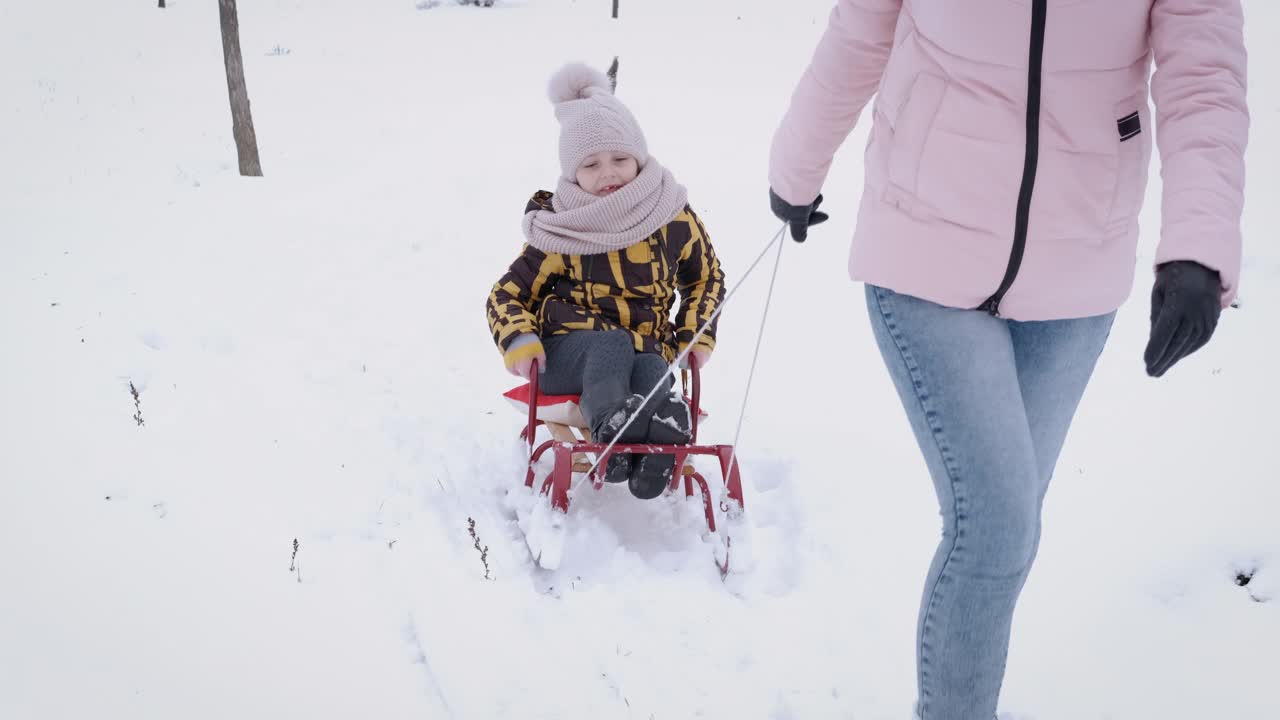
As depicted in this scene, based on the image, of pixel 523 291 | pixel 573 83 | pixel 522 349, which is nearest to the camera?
pixel 522 349

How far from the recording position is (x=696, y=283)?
3.88 meters

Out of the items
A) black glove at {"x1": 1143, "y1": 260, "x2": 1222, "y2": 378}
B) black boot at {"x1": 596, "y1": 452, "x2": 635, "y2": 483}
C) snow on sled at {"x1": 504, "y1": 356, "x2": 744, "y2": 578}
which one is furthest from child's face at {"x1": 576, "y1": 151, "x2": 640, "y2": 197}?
black glove at {"x1": 1143, "y1": 260, "x2": 1222, "y2": 378}

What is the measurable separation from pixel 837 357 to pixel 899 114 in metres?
3.55

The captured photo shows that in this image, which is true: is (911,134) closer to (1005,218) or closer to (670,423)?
A: (1005,218)

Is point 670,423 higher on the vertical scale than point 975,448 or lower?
lower

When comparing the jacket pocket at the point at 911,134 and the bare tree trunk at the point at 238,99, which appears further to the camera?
the bare tree trunk at the point at 238,99

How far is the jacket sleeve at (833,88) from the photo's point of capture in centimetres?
178

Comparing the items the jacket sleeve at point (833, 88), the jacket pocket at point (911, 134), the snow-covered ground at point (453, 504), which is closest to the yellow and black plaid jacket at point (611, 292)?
the snow-covered ground at point (453, 504)

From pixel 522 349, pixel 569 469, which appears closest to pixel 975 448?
pixel 569 469

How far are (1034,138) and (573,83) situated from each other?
2.51 meters

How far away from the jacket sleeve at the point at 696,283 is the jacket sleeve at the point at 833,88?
1706 mm

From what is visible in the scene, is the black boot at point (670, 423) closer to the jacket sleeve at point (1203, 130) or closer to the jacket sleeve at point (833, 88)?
the jacket sleeve at point (833, 88)

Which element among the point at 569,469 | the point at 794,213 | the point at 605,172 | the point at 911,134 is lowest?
the point at 569,469

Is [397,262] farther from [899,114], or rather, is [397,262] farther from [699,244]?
[899,114]
